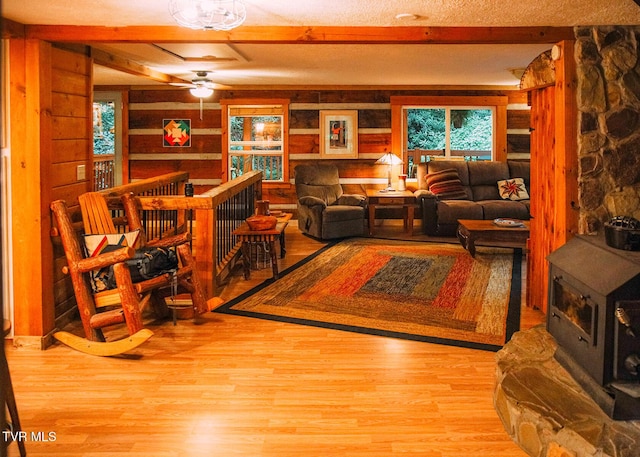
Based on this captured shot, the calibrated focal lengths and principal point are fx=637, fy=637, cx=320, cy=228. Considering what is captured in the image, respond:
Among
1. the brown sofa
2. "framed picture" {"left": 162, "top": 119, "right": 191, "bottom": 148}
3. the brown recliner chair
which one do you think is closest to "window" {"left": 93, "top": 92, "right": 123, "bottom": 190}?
"framed picture" {"left": 162, "top": 119, "right": 191, "bottom": 148}

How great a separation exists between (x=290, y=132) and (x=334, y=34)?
5652 millimetres

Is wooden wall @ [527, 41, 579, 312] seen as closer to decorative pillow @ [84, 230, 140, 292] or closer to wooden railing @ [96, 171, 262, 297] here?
wooden railing @ [96, 171, 262, 297]

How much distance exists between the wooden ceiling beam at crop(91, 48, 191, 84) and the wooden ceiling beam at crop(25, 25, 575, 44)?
1108 millimetres

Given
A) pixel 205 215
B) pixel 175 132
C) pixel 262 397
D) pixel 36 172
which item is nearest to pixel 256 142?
pixel 175 132

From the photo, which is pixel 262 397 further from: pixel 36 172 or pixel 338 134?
pixel 338 134

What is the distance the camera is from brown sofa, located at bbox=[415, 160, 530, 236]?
884 centimetres

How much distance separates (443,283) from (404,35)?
269cm

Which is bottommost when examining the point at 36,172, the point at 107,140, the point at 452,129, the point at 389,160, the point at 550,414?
the point at 550,414

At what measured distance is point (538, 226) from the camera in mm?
5055

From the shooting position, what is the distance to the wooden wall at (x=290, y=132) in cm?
992

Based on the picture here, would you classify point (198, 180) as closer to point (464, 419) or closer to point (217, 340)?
point (217, 340)

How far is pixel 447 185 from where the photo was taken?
9.34 m

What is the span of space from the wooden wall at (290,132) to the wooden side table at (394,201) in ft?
3.15

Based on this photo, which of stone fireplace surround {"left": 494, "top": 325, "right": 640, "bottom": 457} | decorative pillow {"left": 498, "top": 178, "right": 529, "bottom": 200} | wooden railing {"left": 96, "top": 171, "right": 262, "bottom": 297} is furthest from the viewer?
decorative pillow {"left": 498, "top": 178, "right": 529, "bottom": 200}
